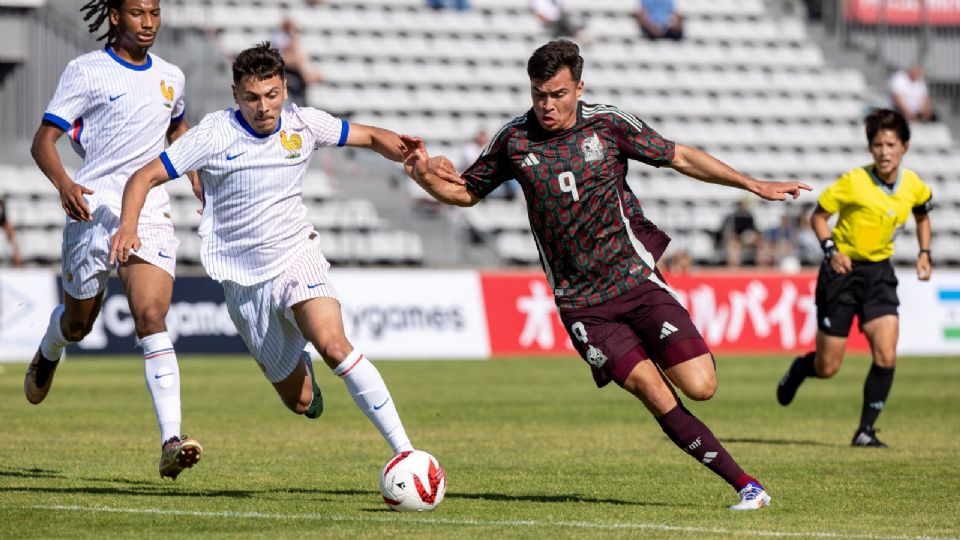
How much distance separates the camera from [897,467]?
34.3 feet

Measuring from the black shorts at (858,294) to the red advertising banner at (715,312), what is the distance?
35.9 feet

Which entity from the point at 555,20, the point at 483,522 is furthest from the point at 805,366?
the point at 555,20

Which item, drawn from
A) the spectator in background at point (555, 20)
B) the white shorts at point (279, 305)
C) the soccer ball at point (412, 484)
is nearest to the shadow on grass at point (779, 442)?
the white shorts at point (279, 305)

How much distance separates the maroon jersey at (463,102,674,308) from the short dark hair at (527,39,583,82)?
1.18ft

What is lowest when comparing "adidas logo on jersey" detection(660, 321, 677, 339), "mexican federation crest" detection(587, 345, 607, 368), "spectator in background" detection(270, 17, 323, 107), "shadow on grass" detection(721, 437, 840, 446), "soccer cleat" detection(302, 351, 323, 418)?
"shadow on grass" detection(721, 437, 840, 446)

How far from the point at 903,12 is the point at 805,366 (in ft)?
82.8

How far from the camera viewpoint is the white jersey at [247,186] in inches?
336

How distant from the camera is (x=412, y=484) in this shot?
26.1 feet

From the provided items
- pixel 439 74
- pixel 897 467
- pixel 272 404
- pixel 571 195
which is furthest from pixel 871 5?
pixel 571 195

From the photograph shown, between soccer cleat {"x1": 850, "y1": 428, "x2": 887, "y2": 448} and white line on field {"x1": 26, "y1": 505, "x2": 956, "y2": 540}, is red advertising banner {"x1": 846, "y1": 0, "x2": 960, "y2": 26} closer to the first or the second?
soccer cleat {"x1": 850, "y1": 428, "x2": 887, "y2": 448}

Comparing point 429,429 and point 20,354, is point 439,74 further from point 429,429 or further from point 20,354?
point 429,429

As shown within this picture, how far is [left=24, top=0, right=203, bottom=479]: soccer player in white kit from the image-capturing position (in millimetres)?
9039

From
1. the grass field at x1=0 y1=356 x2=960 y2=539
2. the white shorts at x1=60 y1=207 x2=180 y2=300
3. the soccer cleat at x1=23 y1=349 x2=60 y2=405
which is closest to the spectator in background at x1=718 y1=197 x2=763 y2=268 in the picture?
the grass field at x1=0 y1=356 x2=960 y2=539

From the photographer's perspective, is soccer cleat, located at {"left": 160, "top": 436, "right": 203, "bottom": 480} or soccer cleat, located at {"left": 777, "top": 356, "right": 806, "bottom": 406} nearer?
soccer cleat, located at {"left": 160, "top": 436, "right": 203, "bottom": 480}
